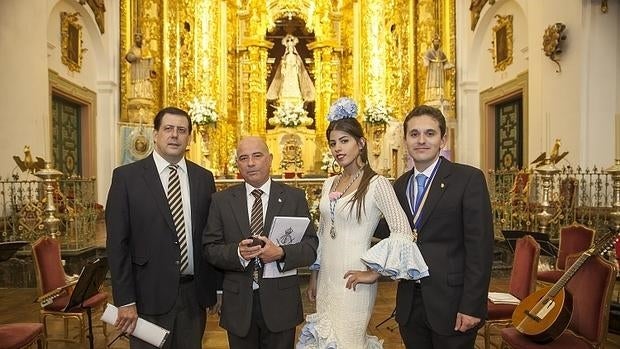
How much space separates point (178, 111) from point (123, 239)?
74 centimetres

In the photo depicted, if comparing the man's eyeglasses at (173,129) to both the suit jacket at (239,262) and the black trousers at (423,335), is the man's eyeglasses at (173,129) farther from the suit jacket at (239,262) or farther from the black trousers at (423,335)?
the black trousers at (423,335)

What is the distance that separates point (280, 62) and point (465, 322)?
13.3 metres

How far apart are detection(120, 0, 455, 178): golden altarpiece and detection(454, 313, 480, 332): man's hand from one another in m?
10.4

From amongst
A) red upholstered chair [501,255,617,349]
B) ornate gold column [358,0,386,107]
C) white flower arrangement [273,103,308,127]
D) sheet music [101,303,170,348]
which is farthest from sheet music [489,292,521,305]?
ornate gold column [358,0,386,107]

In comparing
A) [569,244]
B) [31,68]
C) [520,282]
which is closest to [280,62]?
[31,68]

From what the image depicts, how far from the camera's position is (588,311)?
121 inches

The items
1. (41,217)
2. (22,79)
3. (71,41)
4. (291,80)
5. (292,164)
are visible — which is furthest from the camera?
(291,80)

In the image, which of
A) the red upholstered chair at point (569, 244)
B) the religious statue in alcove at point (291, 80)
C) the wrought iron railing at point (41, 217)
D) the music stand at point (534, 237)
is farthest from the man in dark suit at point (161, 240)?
the religious statue in alcove at point (291, 80)

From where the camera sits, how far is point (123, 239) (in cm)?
258

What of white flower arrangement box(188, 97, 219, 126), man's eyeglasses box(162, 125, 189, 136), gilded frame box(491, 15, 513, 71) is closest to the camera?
man's eyeglasses box(162, 125, 189, 136)

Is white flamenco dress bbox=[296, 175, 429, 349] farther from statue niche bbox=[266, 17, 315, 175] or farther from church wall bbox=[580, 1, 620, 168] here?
statue niche bbox=[266, 17, 315, 175]

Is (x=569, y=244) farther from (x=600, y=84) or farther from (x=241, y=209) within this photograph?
(x=600, y=84)

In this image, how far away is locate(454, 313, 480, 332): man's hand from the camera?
7.69ft

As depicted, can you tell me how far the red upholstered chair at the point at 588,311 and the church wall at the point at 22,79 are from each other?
9.00m
